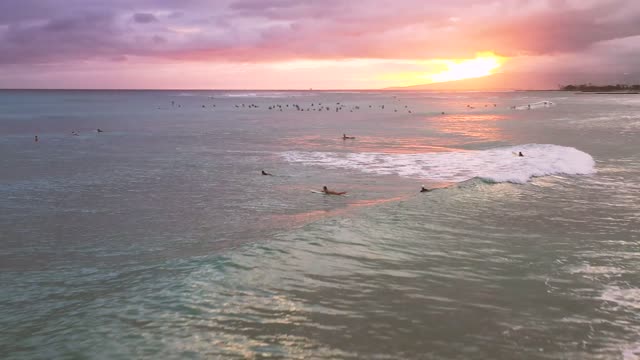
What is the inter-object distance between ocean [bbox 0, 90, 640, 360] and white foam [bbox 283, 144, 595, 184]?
0.28 metres

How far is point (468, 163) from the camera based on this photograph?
2711 centimetres

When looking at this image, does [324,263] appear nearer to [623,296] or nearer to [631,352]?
[623,296]

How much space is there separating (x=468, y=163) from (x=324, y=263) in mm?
18022

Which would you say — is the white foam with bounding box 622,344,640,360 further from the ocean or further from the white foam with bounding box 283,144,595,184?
the white foam with bounding box 283,144,595,184

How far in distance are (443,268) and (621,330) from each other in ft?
11.1

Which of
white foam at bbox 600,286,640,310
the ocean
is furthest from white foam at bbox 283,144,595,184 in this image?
white foam at bbox 600,286,640,310

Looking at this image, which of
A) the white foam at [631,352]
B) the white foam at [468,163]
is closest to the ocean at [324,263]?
the white foam at [631,352]

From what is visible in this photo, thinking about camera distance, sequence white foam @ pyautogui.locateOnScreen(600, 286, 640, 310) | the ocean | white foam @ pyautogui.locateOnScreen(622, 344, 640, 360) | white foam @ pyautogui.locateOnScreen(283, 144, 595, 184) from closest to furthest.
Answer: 1. white foam @ pyautogui.locateOnScreen(622, 344, 640, 360)
2. the ocean
3. white foam @ pyautogui.locateOnScreen(600, 286, 640, 310)
4. white foam @ pyautogui.locateOnScreen(283, 144, 595, 184)

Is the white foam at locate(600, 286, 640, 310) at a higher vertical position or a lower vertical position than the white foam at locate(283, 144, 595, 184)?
lower

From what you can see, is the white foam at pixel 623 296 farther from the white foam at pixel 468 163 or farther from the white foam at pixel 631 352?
the white foam at pixel 468 163

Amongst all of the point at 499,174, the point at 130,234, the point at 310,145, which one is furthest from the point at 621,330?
the point at 310,145

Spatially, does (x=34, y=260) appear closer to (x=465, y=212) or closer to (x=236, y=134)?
(x=465, y=212)

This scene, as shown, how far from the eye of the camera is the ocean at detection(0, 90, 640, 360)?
748 centimetres

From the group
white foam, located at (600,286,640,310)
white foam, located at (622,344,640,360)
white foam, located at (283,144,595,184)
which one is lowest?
white foam, located at (622,344,640,360)
